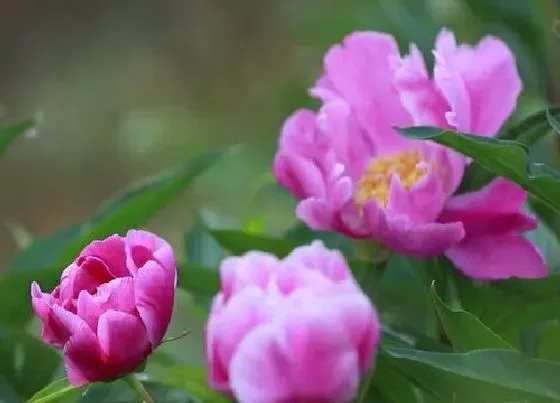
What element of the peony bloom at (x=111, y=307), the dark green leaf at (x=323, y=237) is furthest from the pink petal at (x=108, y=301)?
the dark green leaf at (x=323, y=237)

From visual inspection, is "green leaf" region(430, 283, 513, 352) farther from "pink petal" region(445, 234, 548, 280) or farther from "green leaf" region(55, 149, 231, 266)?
"green leaf" region(55, 149, 231, 266)

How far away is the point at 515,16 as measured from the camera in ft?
2.22

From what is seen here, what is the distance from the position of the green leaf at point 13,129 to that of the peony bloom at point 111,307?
190 mm

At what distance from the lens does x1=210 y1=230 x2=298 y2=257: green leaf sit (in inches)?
18.7

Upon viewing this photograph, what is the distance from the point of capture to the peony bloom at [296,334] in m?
0.28

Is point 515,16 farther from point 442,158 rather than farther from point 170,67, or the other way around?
point 170,67

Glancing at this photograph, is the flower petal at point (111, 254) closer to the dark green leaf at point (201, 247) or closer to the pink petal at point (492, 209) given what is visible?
the pink petal at point (492, 209)

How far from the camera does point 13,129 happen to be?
52cm

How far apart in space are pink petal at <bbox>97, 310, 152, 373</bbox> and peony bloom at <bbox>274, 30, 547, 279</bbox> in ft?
0.32

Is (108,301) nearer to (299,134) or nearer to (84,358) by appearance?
(84,358)

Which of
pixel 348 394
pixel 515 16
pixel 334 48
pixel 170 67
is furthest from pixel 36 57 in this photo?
pixel 348 394

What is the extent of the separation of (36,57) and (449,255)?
5.50ft

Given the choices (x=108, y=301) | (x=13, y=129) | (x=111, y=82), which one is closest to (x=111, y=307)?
(x=108, y=301)

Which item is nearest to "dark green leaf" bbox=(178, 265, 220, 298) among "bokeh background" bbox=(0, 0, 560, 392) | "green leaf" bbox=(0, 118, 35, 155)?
"green leaf" bbox=(0, 118, 35, 155)
